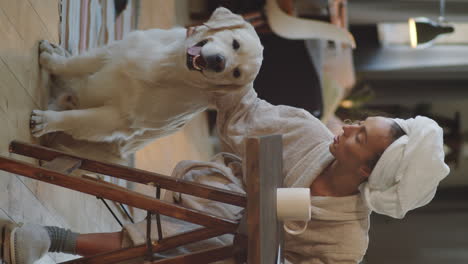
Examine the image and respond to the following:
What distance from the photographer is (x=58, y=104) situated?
2875 millimetres

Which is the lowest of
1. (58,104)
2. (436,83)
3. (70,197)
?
(436,83)

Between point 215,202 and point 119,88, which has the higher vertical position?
point 119,88

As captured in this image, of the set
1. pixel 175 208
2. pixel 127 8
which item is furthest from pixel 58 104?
pixel 127 8

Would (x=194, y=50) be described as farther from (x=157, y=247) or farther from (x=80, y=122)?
(x=157, y=247)

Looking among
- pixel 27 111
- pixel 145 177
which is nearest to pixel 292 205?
pixel 145 177

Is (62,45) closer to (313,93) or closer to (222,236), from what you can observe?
(222,236)

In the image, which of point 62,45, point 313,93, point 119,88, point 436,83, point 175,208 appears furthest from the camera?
point 436,83

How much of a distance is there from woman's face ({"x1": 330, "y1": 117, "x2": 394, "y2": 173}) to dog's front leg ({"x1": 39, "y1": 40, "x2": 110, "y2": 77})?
0.93 m

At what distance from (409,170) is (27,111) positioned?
1.27 m

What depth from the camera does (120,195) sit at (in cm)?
210

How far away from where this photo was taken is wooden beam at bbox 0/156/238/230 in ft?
6.86

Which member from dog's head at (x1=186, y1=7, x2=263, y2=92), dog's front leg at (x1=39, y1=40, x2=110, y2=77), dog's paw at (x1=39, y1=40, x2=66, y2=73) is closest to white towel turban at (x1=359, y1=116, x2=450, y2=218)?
dog's head at (x1=186, y1=7, x2=263, y2=92)

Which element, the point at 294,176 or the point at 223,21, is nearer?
the point at 294,176

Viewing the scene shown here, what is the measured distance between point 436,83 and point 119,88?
20.3ft
